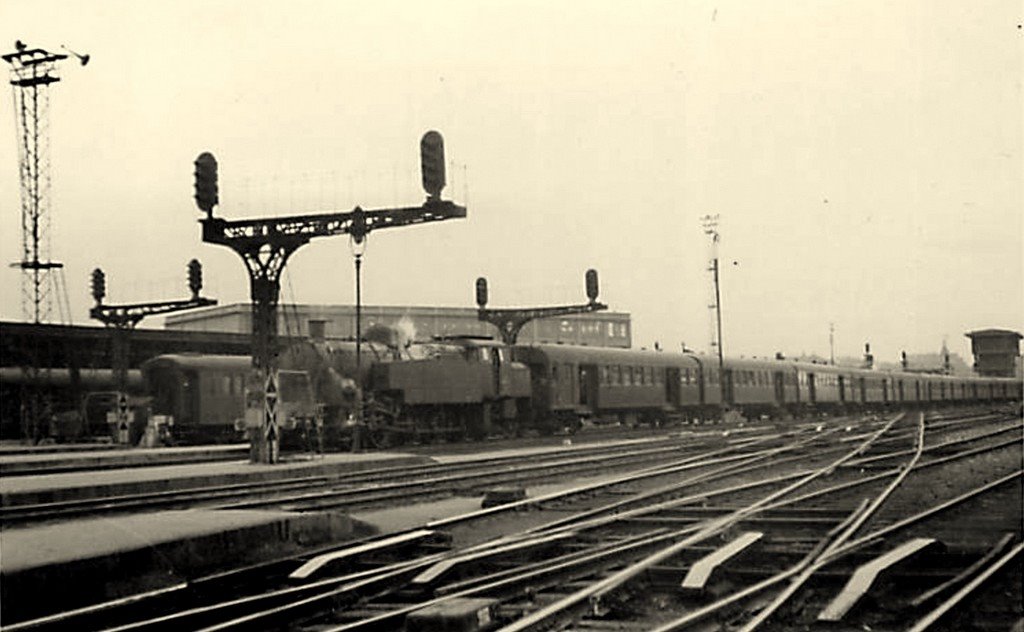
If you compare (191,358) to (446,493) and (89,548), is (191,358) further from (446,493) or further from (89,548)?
(89,548)

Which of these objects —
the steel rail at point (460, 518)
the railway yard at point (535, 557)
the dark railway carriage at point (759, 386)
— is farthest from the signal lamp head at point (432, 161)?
the dark railway carriage at point (759, 386)

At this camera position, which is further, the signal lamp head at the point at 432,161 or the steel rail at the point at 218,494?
the signal lamp head at the point at 432,161

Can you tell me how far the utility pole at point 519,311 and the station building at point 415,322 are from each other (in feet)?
22.2

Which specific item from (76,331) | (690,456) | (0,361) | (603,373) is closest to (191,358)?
(76,331)

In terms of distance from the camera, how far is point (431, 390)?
28172 millimetres

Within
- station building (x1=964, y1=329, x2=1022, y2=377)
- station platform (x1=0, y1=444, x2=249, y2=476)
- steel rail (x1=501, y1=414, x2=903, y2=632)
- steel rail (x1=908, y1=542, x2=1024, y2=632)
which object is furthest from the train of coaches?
steel rail (x1=908, y1=542, x2=1024, y2=632)

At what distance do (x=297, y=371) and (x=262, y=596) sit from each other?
19612mm

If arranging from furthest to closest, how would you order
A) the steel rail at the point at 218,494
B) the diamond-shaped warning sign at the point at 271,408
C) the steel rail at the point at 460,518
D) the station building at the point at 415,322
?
the station building at the point at 415,322
the diamond-shaped warning sign at the point at 271,408
the steel rail at the point at 218,494
the steel rail at the point at 460,518

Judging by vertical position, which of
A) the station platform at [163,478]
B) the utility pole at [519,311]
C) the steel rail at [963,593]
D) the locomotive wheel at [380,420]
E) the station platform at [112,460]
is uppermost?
the utility pole at [519,311]

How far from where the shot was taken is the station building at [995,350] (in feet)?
151

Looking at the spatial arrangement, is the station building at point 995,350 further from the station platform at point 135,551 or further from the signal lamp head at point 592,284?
the station platform at point 135,551

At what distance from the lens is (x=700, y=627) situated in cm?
629

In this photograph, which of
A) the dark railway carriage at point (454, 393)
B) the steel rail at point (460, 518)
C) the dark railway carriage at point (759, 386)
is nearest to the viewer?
the steel rail at point (460, 518)

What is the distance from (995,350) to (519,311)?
2307 cm
